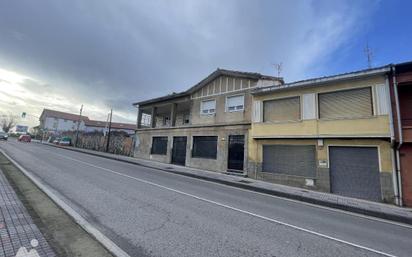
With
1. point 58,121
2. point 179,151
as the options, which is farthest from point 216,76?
point 58,121

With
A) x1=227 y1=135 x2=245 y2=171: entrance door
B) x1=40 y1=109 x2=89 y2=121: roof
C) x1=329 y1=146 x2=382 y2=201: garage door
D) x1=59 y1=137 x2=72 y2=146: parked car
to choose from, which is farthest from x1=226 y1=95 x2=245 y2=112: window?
x1=40 y1=109 x2=89 y2=121: roof

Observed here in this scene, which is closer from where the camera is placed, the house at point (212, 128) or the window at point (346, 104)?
the window at point (346, 104)

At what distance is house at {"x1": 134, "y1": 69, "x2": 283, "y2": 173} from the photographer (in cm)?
1584

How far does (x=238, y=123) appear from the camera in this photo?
1584 centimetres

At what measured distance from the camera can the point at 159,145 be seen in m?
22.1

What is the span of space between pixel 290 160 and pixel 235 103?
20.0 feet

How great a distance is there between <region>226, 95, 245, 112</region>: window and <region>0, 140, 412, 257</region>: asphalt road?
31.8ft

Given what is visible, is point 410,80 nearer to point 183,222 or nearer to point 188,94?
point 183,222

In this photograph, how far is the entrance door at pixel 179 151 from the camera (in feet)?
63.8

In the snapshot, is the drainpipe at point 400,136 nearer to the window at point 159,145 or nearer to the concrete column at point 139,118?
the window at point 159,145

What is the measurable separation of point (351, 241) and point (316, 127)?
838cm

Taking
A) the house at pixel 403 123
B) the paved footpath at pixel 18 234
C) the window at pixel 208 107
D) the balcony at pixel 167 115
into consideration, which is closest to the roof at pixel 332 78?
the house at pixel 403 123

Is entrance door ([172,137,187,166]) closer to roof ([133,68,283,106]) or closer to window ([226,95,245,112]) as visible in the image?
roof ([133,68,283,106])

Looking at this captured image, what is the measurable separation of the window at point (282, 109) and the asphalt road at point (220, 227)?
7.01 meters
